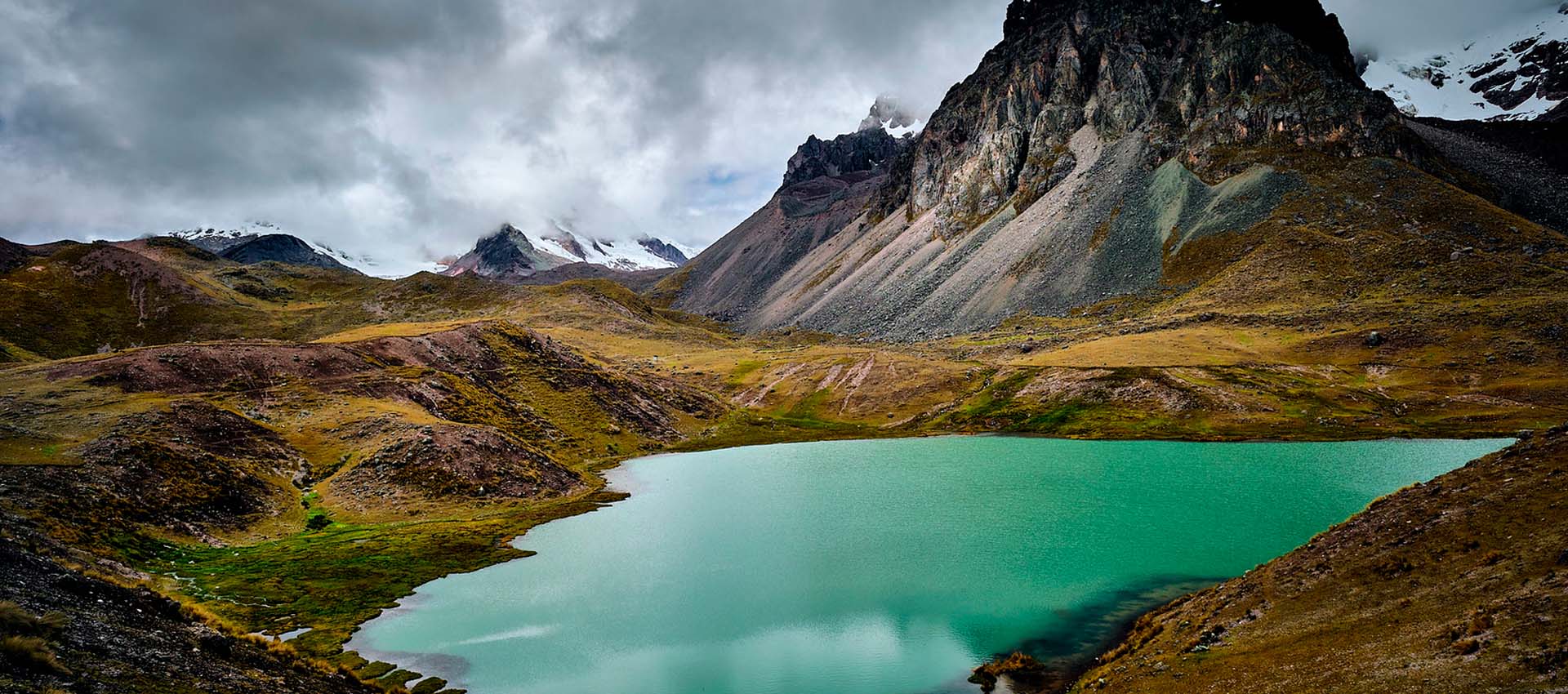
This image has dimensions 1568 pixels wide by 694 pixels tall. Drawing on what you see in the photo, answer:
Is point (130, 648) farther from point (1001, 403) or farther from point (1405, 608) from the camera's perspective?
point (1001, 403)

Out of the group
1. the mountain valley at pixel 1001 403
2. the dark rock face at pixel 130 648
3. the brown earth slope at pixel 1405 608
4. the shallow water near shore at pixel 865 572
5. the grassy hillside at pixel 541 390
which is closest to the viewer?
the brown earth slope at pixel 1405 608

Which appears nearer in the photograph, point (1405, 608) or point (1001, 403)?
point (1405, 608)

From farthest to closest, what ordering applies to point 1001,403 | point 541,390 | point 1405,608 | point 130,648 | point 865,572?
1. point 1001,403
2. point 541,390
3. point 865,572
4. point 1405,608
5. point 130,648

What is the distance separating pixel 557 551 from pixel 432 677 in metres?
20.8

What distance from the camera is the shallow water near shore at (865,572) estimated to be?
30.8 metres

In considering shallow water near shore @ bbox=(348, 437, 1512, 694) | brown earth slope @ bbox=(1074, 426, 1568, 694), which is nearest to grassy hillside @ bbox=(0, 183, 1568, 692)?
shallow water near shore @ bbox=(348, 437, 1512, 694)

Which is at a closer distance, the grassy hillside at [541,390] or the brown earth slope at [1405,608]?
the brown earth slope at [1405,608]

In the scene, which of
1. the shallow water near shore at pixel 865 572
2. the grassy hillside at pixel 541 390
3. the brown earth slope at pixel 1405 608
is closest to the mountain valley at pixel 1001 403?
the brown earth slope at pixel 1405 608

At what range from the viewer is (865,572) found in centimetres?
4191

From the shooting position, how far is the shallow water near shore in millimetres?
30797

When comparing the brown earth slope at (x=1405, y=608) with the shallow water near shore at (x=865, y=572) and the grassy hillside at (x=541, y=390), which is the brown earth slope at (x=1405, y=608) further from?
the grassy hillside at (x=541, y=390)

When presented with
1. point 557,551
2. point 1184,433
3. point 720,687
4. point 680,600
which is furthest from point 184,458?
point 1184,433

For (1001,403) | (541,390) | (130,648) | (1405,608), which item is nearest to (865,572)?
(1405,608)

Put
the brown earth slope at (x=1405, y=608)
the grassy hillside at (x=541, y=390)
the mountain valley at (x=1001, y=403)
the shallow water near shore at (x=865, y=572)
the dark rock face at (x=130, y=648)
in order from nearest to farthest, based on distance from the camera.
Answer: the brown earth slope at (x=1405, y=608), the dark rock face at (x=130, y=648), the mountain valley at (x=1001, y=403), the shallow water near shore at (x=865, y=572), the grassy hillside at (x=541, y=390)
